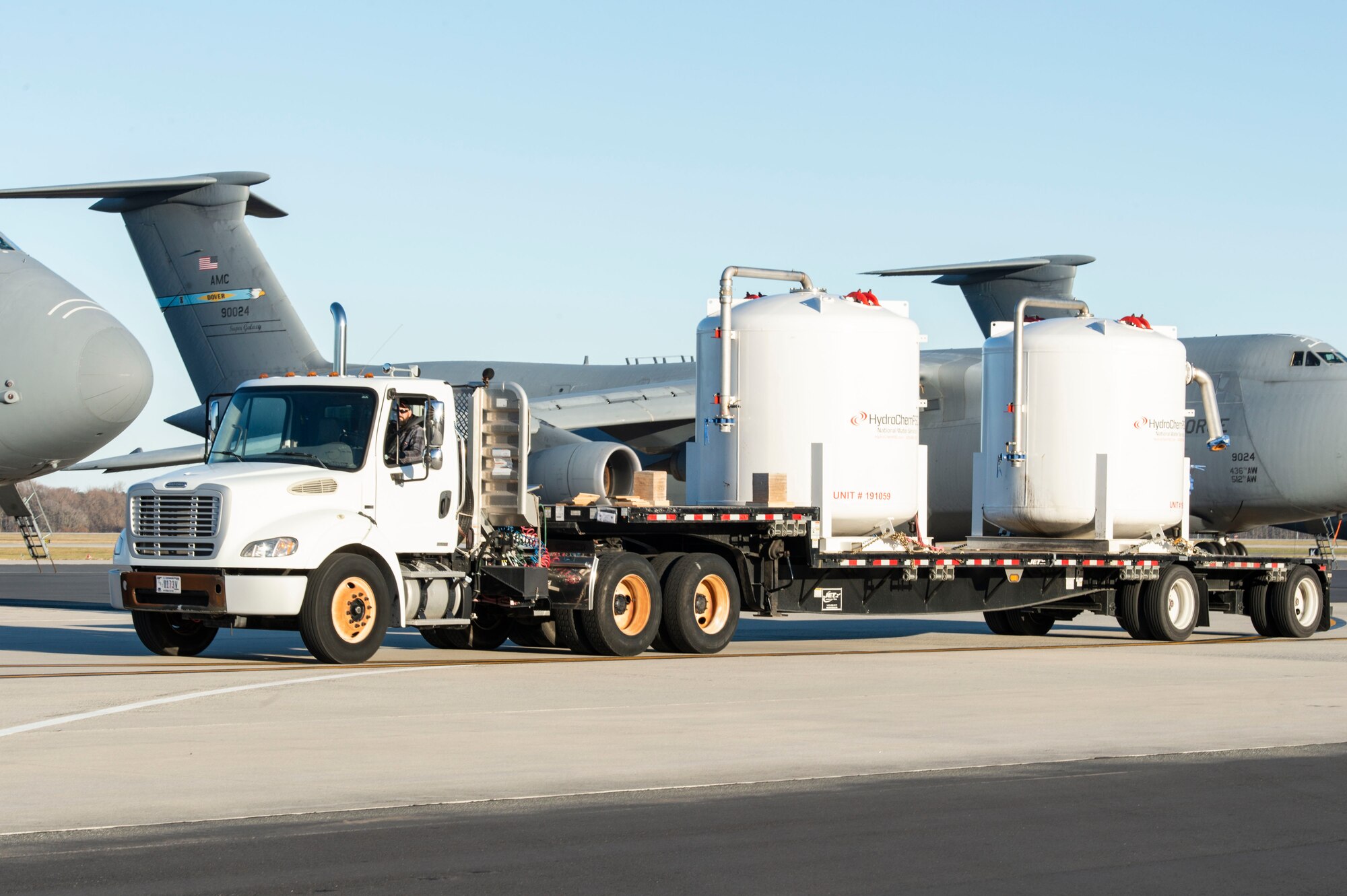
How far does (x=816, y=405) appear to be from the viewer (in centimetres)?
1730

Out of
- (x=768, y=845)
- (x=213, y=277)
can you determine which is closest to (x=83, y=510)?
(x=213, y=277)

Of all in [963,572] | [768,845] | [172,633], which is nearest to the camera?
[768,845]

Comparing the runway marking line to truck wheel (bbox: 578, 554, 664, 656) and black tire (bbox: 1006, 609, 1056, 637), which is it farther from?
black tire (bbox: 1006, 609, 1056, 637)

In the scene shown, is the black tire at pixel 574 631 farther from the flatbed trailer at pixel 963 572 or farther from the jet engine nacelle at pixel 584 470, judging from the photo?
the jet engine nacelle at pixel 584 470

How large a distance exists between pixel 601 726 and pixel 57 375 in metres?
7.83

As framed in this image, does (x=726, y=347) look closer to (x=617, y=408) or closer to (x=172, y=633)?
(x=172, y=633)

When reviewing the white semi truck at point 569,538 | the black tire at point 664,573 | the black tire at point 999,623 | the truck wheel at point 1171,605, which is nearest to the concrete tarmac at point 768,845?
the white semi truck at point 569,538

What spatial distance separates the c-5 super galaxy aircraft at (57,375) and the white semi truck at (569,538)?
47.0 inches

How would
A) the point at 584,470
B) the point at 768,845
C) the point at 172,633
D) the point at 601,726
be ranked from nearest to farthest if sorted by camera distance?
the point at 768,845
the point at 601,726
the point at 172,633
the point at 584,470

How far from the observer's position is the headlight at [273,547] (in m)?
13.5

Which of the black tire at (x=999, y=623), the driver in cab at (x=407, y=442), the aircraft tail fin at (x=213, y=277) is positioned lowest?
the black tire at (x=999, y=623)

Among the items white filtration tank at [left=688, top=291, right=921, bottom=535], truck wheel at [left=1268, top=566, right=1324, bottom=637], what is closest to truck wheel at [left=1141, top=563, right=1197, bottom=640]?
truck wheel at [left=1268, top=566, right=1324, bottom=637]

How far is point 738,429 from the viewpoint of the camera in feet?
57.3

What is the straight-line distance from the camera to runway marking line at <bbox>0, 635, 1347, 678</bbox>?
13203mm
